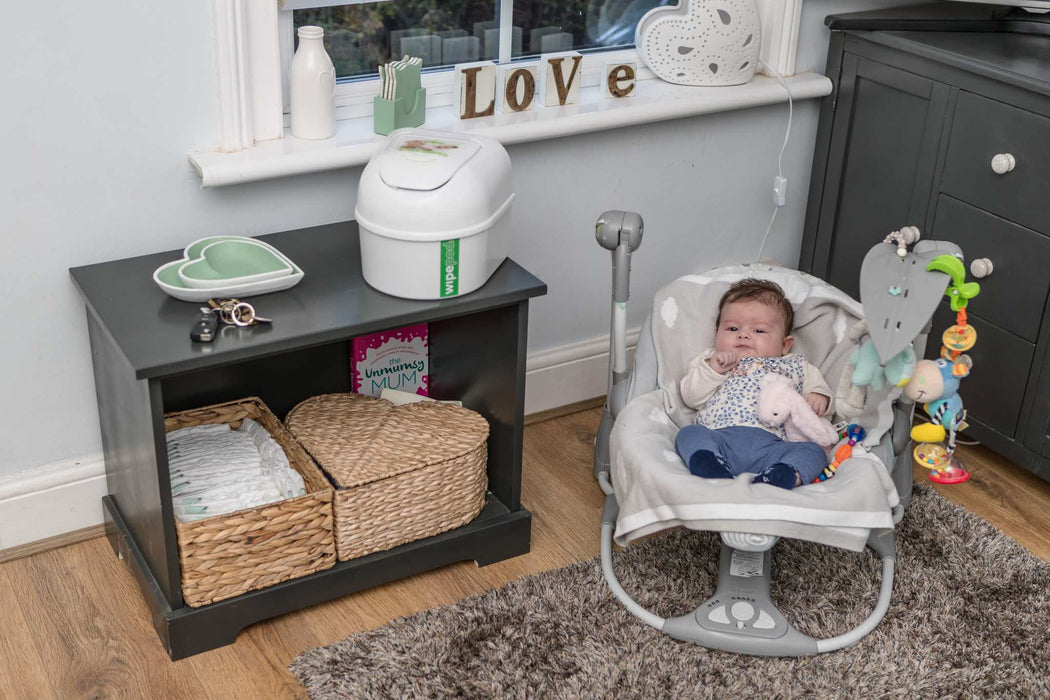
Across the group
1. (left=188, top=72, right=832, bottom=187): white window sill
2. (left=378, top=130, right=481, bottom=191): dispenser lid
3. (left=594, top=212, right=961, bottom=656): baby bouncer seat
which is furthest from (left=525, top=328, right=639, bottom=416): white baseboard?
(left=378, top=130, right=481, bottom=191): dispenser lid

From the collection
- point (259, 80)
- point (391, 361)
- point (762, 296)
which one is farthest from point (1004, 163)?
point (259, 80)

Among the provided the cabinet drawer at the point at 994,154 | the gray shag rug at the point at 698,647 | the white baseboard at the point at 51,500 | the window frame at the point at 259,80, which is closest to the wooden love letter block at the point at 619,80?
the window frame at the point at 259,80

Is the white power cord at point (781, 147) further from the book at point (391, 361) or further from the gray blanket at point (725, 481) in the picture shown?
the book at point (391, 361)

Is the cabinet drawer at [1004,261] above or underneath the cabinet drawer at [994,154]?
underneath

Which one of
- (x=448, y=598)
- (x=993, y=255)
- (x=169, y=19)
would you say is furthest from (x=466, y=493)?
(x=993, y=255)

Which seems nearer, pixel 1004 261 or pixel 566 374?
pixel 1004 261

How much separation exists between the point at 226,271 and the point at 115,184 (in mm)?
251

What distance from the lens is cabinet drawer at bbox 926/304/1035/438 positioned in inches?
90.4

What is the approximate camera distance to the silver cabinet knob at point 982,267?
2.28 m

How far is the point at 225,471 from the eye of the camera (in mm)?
1956

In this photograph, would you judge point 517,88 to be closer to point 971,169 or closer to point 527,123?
point 527,123

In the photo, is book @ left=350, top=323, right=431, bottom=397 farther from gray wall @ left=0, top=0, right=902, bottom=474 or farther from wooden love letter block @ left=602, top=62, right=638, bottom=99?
wooden love letter block @ left=602, top=62, right=638, bottom=99

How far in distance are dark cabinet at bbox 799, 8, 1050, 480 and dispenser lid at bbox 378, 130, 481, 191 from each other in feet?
3.41

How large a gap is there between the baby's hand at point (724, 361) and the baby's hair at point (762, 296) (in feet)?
0.30
